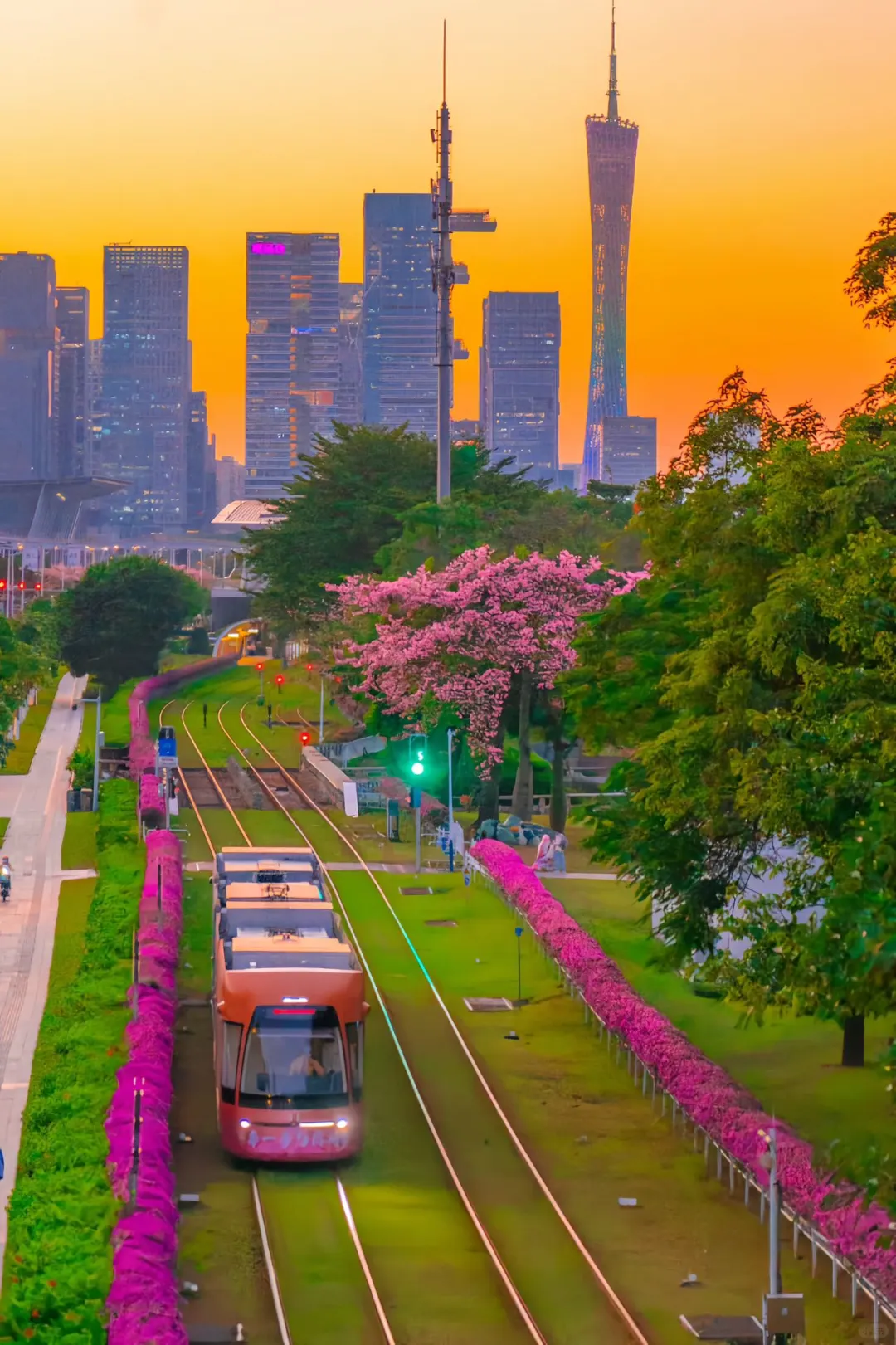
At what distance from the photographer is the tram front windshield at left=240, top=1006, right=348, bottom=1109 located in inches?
899

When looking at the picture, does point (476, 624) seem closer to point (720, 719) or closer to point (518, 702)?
point (518, 702)

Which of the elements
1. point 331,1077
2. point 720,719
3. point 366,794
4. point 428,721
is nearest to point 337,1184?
point 331,1077

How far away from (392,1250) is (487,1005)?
12999mm

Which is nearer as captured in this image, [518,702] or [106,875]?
[106,875]

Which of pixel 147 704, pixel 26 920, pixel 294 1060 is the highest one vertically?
pixel 147 704

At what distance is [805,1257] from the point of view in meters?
20.8

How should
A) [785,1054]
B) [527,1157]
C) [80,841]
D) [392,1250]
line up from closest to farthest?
1. [392,1250]
2. [527,1157]
3. [785,1054]
4. [80,841]

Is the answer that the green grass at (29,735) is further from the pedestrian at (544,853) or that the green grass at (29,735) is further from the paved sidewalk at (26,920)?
the pedestrian at (544,853)

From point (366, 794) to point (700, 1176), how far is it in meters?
38.1

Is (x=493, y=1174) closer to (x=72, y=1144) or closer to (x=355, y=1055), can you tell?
(x=355, y=1055)

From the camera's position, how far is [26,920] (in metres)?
41.6

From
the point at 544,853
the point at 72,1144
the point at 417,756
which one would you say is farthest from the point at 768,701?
the point at 544,853

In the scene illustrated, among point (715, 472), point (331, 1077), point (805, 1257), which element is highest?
point (715, 472)

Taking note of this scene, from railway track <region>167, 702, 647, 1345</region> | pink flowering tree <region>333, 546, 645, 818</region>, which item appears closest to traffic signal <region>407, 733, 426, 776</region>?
pink flowering tree <region>333, 546, 645, 818</region>
